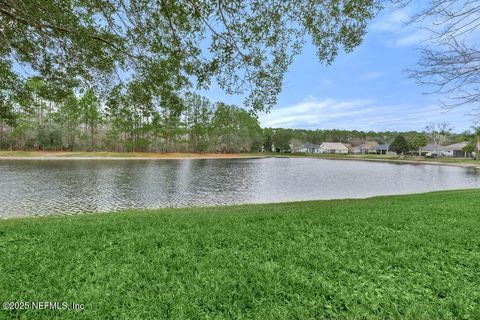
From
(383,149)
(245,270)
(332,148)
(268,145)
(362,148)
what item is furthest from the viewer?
(362,148)

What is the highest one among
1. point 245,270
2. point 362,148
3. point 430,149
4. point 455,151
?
point 362,148

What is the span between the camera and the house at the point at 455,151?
73.3 m

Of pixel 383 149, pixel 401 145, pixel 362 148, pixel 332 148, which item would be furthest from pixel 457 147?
pixel 332 148

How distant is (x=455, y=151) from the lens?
246 feet

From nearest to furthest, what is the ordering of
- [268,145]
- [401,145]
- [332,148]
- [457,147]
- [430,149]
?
[457,147]
[401,145]
[430,149]
[268,145]
[332,148]

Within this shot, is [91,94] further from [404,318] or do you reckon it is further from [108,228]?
[404,318]

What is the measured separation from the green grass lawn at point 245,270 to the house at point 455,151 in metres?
86.6

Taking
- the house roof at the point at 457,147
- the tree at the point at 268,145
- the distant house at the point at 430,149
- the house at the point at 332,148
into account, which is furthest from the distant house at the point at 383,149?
the tree at the point at 268,145

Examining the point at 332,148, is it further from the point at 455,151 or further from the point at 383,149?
the point at 455,151

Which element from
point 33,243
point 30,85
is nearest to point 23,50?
point 30,85

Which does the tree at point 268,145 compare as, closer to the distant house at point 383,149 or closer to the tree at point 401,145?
the tree at point 401,145

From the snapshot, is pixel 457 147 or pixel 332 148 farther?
pixel 332 148

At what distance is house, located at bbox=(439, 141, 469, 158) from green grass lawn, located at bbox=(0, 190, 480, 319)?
8659 centimetres

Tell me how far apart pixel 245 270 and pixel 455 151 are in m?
92.6
